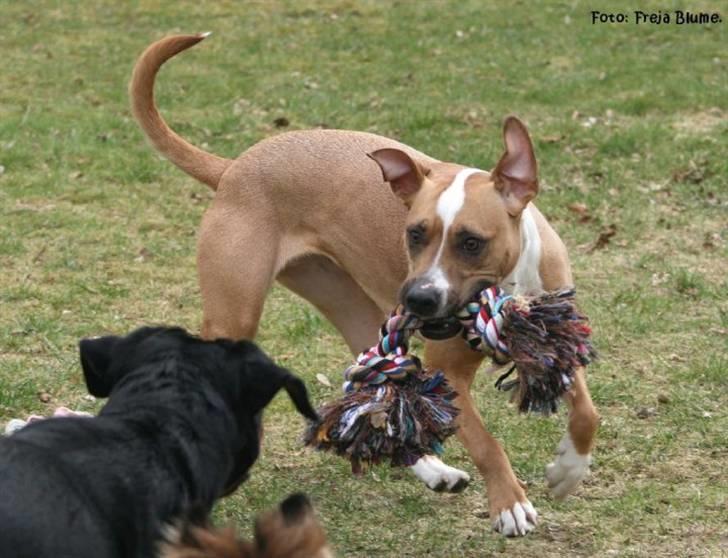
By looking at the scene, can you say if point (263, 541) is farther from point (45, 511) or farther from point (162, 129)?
point (162, 129)

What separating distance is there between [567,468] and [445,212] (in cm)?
108

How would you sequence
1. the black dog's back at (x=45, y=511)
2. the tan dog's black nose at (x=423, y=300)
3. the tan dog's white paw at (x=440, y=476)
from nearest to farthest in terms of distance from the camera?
the black dog's back at (x=45, y=511)
the tan dog's black nose at (x=423, y=300)
the tan dog's white paw at (x=440, y=476)

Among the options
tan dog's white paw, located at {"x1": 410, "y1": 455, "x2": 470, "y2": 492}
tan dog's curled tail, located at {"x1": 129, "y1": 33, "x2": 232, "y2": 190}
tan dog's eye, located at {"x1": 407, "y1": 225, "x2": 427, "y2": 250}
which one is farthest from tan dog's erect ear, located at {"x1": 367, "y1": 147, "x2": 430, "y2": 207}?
tan dog's white paw, located at {"x1": 410, "y1": 455, "x2": 470, "y2": 492}

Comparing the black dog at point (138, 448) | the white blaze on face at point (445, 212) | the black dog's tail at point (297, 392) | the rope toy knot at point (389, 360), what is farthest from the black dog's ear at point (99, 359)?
the white blaze on face at point (445, 212)

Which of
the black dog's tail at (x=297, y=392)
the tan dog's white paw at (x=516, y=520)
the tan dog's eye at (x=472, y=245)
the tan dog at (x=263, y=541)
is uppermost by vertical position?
the tan dog at (x=263, y=541)

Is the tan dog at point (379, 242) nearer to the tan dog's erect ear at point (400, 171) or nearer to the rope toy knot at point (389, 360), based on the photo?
the tan dog's erect ear at point (400, 171)

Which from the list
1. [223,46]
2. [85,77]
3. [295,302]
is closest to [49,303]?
[295,302]

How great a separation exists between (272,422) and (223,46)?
903cm

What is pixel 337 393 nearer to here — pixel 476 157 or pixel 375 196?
pixel 375 196

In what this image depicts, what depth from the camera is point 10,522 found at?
3.39 m

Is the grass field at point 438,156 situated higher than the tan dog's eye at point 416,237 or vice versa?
the tan dog's eye at point 416,237

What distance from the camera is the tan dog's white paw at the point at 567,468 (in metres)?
5.39

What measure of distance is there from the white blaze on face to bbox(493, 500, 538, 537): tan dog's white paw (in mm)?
805

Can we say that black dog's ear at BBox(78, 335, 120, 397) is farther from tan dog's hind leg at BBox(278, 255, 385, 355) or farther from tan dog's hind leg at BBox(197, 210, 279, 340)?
tan dog's hind leg at BBox(278, 255, 385, 355)
